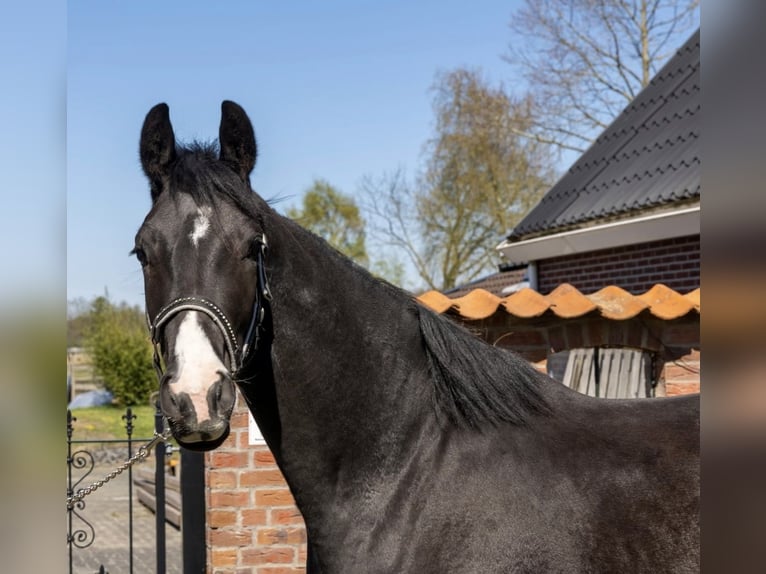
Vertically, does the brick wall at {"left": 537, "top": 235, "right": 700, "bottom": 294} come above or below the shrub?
above

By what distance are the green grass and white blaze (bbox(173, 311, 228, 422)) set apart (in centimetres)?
1498

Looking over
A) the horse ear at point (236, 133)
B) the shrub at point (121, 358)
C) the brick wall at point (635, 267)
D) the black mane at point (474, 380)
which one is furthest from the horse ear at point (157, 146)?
the shrub at point (121, 358)

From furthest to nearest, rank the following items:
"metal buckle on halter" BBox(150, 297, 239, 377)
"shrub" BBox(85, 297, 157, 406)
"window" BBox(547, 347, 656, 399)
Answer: "shrub" BBox(85, 297, 157, 406) < "window" BBox(547, 347, 656, 399) < "metal buckle on halter" BBox(150, 297, 239, 377)

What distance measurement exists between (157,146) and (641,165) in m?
8.20

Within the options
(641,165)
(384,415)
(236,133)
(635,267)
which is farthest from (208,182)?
(641,165)

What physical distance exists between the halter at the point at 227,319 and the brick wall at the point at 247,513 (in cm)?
209

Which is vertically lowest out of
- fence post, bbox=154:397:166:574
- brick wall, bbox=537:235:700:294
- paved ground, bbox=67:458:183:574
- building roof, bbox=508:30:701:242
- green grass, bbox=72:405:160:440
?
paved ground, bbox=67:458:183:574

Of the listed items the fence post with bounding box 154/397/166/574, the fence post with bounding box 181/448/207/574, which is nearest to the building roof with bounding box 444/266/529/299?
the fence post with bounding box 154/397/166/574

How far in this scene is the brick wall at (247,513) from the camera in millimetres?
4129

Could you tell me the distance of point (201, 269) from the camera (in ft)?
Result: 6.63

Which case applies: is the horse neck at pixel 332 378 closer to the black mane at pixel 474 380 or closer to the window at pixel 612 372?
the black mane at pixel 474 380

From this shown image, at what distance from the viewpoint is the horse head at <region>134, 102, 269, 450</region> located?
187 centimetres

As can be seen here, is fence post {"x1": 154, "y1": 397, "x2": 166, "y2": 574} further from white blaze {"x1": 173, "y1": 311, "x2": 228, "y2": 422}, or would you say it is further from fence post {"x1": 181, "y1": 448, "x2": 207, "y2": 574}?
white blaze {"x1": 173, "y1": 311, "x2": 228, "y2": 422}

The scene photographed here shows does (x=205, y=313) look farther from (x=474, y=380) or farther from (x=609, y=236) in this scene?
(x=609, y=236)
